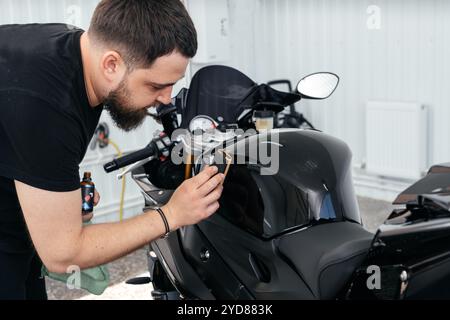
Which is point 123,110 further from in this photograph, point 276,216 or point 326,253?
point 326,253

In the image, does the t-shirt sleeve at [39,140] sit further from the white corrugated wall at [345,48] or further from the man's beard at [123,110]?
the white corrugated wall at [345,48]

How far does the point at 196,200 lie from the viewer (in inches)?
63.0

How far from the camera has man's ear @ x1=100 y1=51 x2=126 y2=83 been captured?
1.53 m

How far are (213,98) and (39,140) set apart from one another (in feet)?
2.01

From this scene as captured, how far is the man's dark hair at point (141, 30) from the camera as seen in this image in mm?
1526

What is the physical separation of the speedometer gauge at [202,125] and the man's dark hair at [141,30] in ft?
1.08

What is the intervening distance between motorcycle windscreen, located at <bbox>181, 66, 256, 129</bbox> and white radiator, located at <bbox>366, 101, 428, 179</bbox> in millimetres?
3144

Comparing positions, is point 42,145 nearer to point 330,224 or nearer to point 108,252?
point 108,252

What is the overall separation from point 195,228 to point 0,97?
0.63 metres

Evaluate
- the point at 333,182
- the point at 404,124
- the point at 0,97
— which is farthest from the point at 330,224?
the point at 404,124

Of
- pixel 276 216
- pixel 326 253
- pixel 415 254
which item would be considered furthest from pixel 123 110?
pixel 415 254

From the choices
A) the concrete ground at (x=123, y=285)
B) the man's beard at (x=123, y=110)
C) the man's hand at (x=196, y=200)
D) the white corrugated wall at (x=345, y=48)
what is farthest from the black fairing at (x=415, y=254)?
the white corrugated wall at (x=345, y=48)

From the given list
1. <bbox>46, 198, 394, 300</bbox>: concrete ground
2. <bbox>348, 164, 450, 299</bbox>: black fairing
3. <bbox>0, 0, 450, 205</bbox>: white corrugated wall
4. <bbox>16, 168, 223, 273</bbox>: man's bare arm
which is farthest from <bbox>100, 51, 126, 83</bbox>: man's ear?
<bbox>0, 0, 450, 205</bbox>: white corrugated wall

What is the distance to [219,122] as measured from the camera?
6.32 feet
